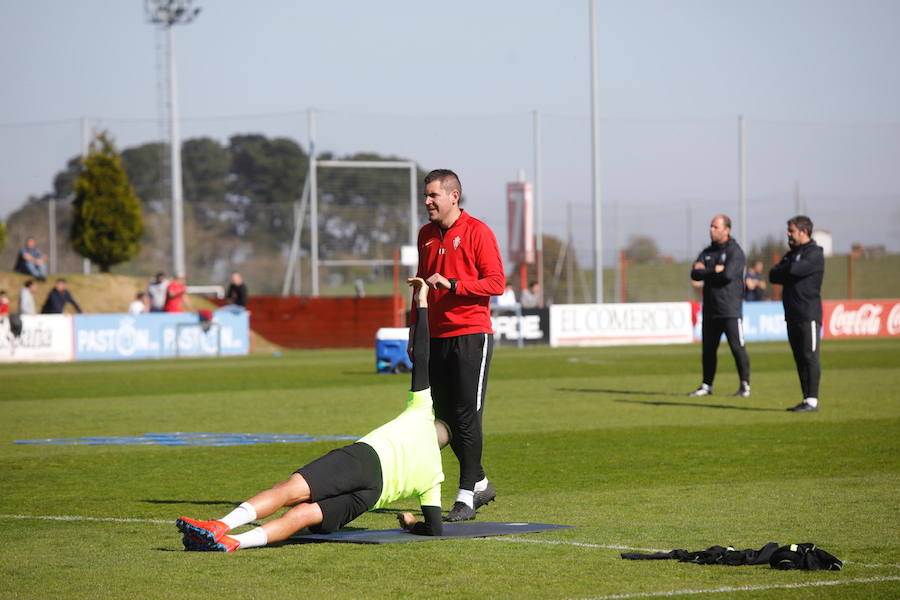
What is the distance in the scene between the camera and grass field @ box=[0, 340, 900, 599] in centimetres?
648

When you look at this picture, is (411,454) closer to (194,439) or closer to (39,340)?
(194,439)

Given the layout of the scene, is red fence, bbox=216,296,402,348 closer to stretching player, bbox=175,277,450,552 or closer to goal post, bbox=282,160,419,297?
goal post, bbox=282,160,419,297

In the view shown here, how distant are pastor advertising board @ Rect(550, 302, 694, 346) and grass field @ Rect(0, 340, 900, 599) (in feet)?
51.0

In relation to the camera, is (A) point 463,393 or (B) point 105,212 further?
(B) point 105,212

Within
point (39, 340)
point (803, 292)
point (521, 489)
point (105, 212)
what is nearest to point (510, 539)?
point (521, 489)

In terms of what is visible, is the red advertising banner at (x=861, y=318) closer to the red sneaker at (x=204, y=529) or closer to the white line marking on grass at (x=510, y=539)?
the white line marking on grass at (x=510, y=539)

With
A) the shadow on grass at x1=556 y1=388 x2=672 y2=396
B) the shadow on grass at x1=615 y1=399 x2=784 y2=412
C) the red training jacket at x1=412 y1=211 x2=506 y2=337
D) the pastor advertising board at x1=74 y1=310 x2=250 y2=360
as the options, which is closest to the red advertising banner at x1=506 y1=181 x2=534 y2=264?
the pastor advertising board at x1=74 y1=310 x2=250 y2=360

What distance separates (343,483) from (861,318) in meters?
37.2

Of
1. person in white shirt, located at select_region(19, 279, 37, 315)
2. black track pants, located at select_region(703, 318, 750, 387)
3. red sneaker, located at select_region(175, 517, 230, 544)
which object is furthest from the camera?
person in white shirt, located at select_region(19, 279, 37, 315)

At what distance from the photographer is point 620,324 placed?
38312 millimetres

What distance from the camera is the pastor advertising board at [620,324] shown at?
3753 cm

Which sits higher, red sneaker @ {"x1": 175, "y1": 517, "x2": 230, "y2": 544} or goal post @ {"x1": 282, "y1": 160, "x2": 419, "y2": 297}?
goal post @ {"x1": 282, "y1": 160, "x2": 419, "y2": 297}

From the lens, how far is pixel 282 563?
22.9 feet

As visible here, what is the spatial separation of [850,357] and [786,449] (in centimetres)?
1735
